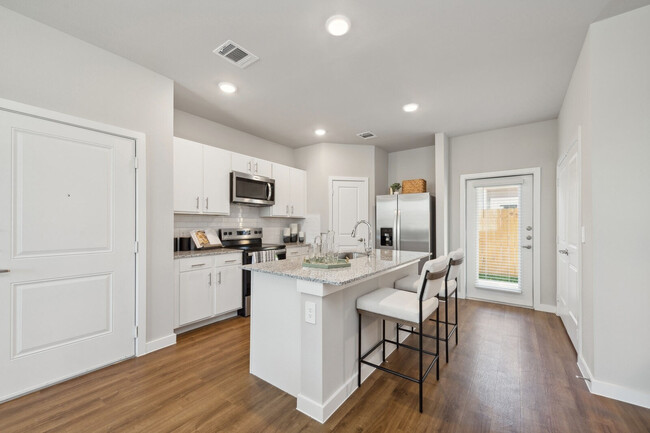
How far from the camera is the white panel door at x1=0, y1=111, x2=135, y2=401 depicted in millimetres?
1947

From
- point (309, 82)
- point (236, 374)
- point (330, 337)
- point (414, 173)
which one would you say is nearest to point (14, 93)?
point (309, 82)

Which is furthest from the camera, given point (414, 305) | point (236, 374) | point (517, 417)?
point (236, 374)

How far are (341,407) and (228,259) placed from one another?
7.21 feet

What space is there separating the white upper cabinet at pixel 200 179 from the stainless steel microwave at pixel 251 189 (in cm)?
10

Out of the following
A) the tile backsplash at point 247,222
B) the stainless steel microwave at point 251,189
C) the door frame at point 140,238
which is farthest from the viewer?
the stainless steel microwave at point 251,189

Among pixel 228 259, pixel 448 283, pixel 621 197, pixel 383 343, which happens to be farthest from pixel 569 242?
pixel 228 259

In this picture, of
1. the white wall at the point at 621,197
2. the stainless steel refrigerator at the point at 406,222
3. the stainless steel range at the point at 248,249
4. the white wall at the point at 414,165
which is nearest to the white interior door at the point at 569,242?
the white wall at the point at 621,197

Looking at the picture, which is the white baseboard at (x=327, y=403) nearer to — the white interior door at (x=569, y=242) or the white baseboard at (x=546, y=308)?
the white interior door at (x=569, y=242)

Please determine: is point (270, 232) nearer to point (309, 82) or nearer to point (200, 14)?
point (309, 82)

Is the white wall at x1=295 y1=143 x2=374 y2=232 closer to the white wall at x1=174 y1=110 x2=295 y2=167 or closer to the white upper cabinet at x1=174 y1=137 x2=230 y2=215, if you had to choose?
the white wall at x1=174 y1=110 x2=295 y2=167

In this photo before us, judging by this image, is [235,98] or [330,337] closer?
[330,337]

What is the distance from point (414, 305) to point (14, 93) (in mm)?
3166

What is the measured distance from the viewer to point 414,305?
1.95 m

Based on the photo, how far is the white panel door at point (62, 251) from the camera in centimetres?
195
